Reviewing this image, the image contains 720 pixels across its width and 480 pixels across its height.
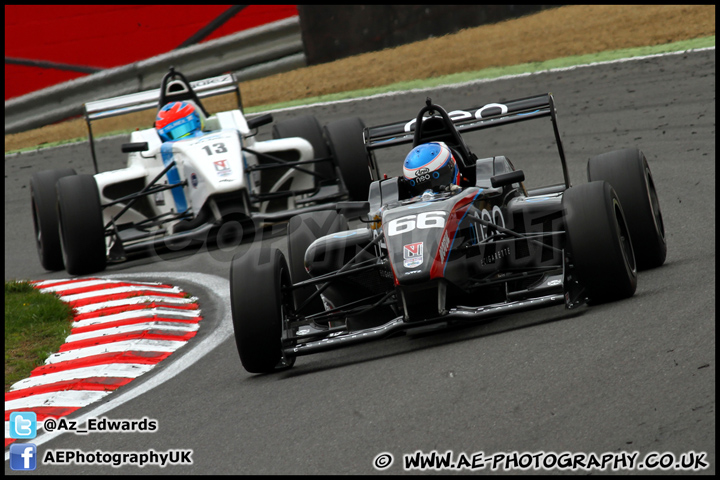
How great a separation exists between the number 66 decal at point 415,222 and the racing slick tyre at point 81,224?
520cm

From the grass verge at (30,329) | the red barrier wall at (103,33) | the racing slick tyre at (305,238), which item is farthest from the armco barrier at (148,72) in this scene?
the racing slick tyre at (305,238)

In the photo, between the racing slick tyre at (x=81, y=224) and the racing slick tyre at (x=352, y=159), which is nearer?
the racing slick tyre at (x=81, y=224)

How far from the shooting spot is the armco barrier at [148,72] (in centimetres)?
2144

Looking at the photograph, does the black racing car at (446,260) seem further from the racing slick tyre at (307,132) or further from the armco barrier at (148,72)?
the armco barrier at (148,72)

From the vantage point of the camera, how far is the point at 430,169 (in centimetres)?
715

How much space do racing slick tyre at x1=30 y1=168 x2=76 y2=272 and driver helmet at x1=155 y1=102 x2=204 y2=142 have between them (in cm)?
126

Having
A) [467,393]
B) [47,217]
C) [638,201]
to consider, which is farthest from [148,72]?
[467,393]

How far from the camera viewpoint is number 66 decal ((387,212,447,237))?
6.39 meters

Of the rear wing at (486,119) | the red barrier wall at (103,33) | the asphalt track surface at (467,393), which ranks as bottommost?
the asphalt track surface at (467,393)

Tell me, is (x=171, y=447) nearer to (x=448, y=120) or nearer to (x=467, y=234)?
(x=467, y=234)

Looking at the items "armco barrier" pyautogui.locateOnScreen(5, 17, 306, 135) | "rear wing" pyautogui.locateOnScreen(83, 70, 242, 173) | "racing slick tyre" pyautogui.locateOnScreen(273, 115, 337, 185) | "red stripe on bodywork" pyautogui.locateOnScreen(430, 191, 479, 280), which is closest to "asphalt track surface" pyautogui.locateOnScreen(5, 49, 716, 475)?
"red stripe on bodywork" pyautogui.locateOnScreen(430, 191, 479, 280)

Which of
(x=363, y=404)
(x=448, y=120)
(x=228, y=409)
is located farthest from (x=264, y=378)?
(x=448, y=120)

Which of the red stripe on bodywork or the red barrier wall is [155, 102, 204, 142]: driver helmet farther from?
the red barrier wall

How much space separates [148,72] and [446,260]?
1628 centimetres
